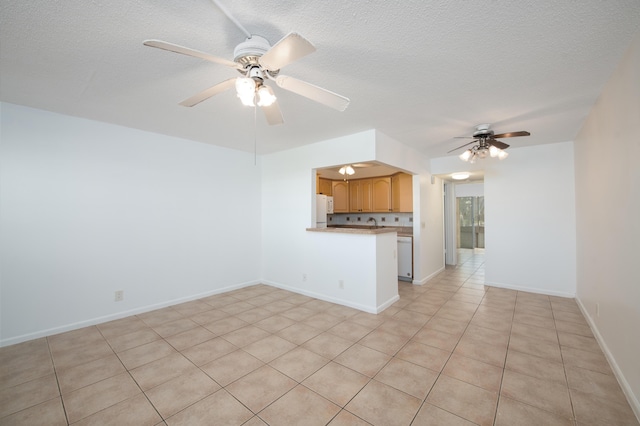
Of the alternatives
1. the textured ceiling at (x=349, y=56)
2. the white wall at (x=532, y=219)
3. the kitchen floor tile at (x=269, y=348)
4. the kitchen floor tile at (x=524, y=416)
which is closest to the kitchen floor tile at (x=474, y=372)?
the kitchen floor tile at (x=524, y=416)

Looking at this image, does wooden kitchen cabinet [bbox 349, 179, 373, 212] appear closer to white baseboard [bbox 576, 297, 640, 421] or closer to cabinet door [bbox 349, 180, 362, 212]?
cabinet door [bbox 349, 180, 362, 212]

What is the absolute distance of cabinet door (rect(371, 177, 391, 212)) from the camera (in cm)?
575

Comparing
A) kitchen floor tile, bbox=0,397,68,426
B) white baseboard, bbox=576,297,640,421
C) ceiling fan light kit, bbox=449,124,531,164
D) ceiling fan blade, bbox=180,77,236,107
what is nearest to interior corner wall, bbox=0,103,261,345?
kitchen floor tile, bbox=0,397,68,426

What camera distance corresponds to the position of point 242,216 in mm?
4625

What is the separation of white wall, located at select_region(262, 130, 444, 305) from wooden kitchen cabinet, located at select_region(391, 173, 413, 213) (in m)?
0.38

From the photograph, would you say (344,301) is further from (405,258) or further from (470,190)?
(470,190)

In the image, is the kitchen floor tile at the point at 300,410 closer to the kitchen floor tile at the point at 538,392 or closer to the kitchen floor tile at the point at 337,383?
the kitchen floor tile at the point at 337,383

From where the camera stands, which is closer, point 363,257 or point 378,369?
point 378,369

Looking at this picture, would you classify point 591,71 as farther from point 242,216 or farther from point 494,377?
point 242,216

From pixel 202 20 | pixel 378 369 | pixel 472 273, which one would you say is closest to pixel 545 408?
pixel 378 369

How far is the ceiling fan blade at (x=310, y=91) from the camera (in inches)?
64.9

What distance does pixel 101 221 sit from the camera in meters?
3.16

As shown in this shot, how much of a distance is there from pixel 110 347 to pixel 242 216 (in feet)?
8.29

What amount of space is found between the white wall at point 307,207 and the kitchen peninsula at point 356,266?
0.07ft
